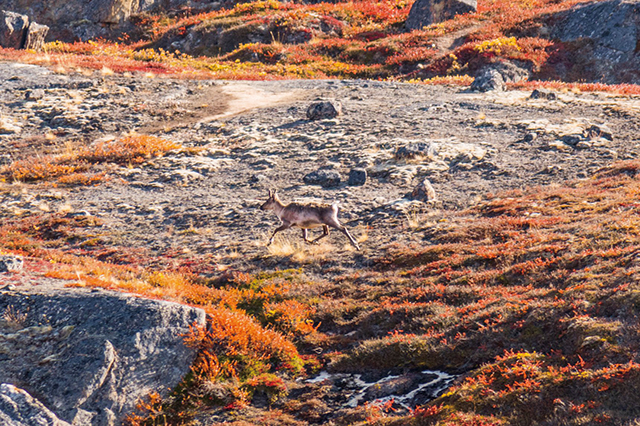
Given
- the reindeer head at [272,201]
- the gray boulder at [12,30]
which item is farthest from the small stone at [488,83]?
the gray boulder at [12,30]

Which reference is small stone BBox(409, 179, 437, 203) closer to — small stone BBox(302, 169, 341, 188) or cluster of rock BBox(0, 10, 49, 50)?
small stone BBox(302, 169, 341, 188)

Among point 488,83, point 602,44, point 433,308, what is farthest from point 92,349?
point 602,44

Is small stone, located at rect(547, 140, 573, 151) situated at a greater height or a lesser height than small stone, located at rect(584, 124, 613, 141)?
lesser

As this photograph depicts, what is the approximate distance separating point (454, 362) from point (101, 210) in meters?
16.0

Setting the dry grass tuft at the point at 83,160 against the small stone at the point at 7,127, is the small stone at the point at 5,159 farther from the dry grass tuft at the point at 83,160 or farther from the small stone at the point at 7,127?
the small stone at the point at 7,127

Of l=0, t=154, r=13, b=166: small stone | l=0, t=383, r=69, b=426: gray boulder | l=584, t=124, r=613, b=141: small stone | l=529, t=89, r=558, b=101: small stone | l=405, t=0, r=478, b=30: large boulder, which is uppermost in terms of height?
l=405, t=0, r=478, b=30: large boulder

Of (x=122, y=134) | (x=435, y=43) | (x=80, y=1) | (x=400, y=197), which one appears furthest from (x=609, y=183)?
(x=80, y=1)

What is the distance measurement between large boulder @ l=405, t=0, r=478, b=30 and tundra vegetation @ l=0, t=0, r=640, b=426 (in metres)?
36.8

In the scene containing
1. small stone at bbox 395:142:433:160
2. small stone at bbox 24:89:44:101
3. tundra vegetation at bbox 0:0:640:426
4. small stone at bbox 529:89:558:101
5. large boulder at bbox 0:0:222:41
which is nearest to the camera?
tundra vegetation at bbox 0:0:640:426

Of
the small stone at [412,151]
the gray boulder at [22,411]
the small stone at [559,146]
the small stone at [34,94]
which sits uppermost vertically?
the small stone at [559,146]

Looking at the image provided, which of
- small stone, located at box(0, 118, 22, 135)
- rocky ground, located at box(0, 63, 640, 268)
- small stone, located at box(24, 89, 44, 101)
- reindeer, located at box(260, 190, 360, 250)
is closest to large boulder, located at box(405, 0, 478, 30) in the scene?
rocky ground, located at box(0, 63, 640, 268)

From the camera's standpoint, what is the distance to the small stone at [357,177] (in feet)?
68.2

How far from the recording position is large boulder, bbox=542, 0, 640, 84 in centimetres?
3850

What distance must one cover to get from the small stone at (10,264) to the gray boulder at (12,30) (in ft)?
133
